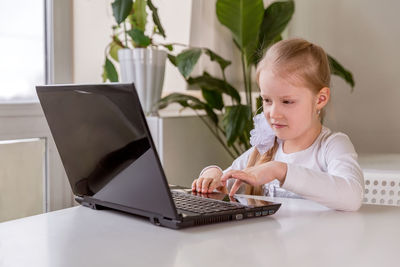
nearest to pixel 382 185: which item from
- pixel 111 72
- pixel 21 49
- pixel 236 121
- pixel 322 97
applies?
pixel 236 121

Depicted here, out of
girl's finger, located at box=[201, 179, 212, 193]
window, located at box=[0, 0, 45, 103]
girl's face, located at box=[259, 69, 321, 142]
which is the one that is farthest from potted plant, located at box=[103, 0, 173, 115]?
girl's finger, located at box=[201, 179, 212, 193]

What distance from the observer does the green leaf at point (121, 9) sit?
7.36 feet

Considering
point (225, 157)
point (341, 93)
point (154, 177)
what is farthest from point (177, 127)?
point (154, 177)

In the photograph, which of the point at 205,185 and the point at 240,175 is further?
the point at 205,185

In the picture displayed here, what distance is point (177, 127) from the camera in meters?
2.48

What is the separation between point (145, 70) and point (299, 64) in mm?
1111

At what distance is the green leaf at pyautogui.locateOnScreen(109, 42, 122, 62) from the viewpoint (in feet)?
8.12

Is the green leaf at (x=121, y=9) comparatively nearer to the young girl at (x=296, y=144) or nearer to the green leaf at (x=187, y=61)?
the green leaf at (x=187, y=61)

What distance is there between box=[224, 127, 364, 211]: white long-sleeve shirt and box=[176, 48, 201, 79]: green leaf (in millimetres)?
924

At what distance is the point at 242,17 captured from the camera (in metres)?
2.64

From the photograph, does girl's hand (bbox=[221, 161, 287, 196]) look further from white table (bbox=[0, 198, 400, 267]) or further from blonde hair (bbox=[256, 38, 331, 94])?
blonde hair (bbox=[256, 38, 331, 94])

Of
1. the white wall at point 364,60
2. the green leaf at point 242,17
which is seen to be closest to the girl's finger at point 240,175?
the green leaf at point 242,17

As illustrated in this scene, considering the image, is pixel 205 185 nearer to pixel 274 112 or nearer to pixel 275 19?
pixel 274 112

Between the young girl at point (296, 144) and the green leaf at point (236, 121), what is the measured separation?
90cm
